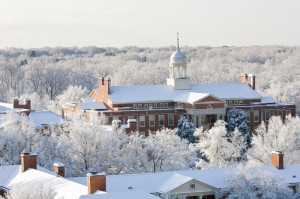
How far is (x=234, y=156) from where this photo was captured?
69125 mm

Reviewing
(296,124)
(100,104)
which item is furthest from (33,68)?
(296,124)

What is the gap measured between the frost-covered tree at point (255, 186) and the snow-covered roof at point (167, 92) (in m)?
44.1

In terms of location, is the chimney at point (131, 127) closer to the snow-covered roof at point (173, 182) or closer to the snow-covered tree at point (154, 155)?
the snow-covered tree at point (154, 155)

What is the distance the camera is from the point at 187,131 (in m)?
85.4

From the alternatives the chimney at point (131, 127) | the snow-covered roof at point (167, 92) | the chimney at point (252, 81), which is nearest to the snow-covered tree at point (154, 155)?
the chimney at point (131, 127)

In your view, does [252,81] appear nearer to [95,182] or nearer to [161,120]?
[161,120]

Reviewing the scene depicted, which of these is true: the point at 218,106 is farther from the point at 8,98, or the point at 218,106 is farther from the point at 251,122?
the point at 8,98

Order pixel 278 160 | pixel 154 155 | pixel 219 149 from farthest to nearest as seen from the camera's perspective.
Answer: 1. pixel 219 149
2. pixel 154 155
3. pixel 278 160

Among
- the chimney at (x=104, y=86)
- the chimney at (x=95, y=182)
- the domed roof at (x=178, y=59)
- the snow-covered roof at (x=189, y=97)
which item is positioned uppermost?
the domed roof at (x=178, y=59)

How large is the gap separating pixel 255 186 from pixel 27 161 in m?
12.6

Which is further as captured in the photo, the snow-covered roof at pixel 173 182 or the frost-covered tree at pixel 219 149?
the frost-covered tree at pixel 219 149

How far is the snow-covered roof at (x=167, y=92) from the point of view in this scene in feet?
299

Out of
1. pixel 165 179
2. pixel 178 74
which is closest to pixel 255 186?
pixel 165 179

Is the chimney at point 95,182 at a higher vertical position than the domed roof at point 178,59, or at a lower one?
lower
